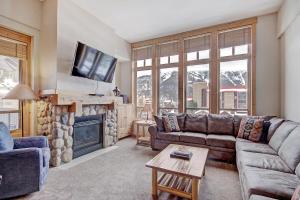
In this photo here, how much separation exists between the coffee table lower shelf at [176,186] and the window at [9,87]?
298cm

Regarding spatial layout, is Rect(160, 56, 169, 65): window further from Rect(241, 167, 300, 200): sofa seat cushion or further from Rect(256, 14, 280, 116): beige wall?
Rect(241, 167, 300, 200): sofa seat cushion

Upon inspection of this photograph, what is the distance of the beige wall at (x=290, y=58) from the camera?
2844 mm

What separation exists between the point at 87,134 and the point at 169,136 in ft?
6.23

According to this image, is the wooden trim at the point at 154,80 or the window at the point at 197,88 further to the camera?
the wooden trim at the point at 154,80

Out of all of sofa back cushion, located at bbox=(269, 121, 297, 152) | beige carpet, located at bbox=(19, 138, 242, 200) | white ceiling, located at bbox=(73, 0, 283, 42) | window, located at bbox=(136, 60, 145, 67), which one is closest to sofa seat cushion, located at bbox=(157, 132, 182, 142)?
beige carpet, located at bbox=(19, 138, 242, 200)

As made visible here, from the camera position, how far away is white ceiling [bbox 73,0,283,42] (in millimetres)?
3391

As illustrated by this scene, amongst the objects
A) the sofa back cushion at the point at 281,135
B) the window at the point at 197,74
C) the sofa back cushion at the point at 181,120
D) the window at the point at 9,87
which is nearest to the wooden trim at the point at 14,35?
the window at the point at 9,87

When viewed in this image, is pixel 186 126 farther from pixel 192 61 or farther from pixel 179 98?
pixel 192 61

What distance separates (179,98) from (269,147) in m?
2.55

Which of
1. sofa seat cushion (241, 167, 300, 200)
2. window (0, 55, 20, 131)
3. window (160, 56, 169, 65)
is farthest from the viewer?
window (160, 56, 169, 65)

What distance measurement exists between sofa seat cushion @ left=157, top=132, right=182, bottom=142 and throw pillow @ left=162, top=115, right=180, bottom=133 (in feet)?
0.51

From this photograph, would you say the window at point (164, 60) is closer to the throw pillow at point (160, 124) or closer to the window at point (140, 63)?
the window at point (140, 63)

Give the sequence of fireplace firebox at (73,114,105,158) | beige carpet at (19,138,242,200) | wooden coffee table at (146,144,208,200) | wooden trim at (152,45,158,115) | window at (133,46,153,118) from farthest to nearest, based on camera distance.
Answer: window at (133,46,153,118), wooden trim at (152,45,158,115), fireplace firebox at (73,114,105,158), beige carpet at (19,138,242,200), wooden coffee table at (146,144,208,200)

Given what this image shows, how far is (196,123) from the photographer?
157 inches
